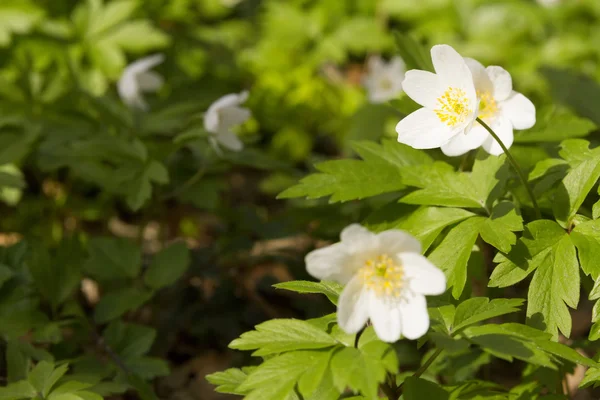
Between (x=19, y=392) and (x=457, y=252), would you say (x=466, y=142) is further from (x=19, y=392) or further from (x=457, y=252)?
(x=19, y=392)

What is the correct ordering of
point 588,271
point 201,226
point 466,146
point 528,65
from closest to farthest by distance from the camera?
1. point 588,271
2. point 466,146
3. point 201,226
4. point 528,65

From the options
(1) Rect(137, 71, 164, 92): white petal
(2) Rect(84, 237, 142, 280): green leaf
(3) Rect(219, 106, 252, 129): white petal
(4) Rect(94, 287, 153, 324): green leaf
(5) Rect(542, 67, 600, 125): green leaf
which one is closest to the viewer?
(4) Rect(94, 287, 153, 324): green leaf

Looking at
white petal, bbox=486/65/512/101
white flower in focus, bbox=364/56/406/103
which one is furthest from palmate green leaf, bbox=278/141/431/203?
white flower in focus, bbox=364/56/406/103

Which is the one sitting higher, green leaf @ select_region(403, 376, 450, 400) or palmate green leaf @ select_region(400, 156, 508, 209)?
palmate green leaf @ select_region(400, 156, 508, 209)

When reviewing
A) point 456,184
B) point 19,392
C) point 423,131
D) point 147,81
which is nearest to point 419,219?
point 456,184

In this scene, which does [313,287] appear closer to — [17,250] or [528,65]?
[17,250]

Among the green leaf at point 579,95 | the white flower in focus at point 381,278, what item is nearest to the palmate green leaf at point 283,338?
the white flower in focus at point 381,278

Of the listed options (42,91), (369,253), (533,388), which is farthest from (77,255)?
(533,388)

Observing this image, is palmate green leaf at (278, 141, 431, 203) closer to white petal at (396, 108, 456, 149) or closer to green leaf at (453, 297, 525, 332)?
white petal at (396, 108, 456, 149)
